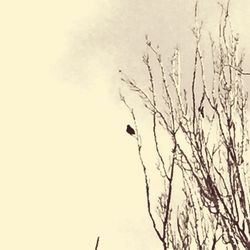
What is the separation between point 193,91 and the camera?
14.6 ft

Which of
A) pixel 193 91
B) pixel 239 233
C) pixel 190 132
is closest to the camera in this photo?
pixel 193 91

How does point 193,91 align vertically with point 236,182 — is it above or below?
above

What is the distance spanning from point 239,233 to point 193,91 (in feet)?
5.77

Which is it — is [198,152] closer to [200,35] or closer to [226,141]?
[226,141]

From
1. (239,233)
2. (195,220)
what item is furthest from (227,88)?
(195,220)

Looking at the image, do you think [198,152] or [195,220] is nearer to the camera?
[198,152]

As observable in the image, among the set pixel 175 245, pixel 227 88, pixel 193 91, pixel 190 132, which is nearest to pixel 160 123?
pixel 190 132

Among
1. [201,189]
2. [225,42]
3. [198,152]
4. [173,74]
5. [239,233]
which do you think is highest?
[225,42]

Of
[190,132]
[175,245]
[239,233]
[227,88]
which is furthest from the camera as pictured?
[175,245]

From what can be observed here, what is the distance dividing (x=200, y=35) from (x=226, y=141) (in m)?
1.34

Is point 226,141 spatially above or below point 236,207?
above

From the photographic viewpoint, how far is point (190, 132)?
210 inches

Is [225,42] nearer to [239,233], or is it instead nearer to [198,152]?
[198,152]

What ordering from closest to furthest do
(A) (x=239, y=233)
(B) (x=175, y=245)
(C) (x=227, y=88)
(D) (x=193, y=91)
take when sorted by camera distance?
(D) (x=193, y=91)
(A) (x=239, y=233)
(C) (x=227, y=88)
(B) (x=175, y=245)
